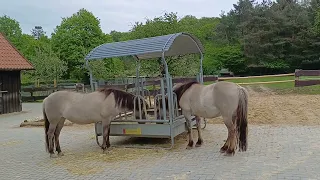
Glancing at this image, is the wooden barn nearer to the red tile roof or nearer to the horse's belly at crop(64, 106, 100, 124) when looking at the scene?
the red tile roof

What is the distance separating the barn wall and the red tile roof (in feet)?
1.50

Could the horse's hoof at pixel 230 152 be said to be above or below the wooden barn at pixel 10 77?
below

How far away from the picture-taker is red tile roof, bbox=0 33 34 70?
14250 millimetres

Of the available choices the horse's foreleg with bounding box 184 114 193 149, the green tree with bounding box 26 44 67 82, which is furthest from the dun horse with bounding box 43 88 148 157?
the green tree with bounding box 26 44 67 82

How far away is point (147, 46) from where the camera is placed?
6.29m

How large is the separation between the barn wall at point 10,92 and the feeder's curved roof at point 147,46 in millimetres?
9474

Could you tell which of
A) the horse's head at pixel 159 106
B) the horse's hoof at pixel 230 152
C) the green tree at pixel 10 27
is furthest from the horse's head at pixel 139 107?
the green tree at pixel 10 27

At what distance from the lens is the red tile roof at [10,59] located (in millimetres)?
14250

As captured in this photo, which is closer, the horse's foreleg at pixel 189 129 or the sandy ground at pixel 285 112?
the horse's foreleg at pixel 189 129

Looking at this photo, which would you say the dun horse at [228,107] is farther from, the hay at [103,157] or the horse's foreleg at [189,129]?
the hay at [103,157]

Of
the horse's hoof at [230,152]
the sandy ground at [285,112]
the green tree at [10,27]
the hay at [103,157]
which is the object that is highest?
the green tree at [10,27]

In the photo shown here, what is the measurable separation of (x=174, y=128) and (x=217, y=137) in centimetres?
135

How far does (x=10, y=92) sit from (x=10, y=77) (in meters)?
0.71

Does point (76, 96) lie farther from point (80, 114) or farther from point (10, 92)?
point (10, 92)
